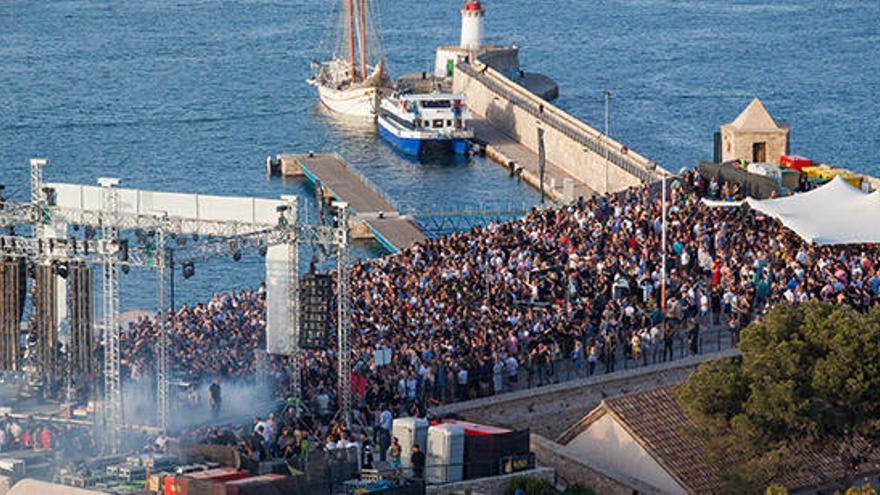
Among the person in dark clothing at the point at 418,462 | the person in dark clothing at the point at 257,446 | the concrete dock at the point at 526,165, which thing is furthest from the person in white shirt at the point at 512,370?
the concrete dock at the point at 526,165

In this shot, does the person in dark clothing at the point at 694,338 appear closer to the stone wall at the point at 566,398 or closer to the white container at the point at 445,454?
the stone wall at the point at 566,398

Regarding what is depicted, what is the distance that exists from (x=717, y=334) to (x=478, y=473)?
7792mm

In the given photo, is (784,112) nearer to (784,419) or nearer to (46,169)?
(46,169)

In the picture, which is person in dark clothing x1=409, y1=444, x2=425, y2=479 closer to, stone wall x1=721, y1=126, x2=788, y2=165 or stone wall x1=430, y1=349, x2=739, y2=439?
stone wall x1=430, y1=349, x2=739, y2=439

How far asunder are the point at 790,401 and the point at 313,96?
233 feet

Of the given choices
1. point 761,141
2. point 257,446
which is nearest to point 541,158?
point 761,141

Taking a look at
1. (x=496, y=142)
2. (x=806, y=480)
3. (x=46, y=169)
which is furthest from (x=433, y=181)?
(x=806, y=480)

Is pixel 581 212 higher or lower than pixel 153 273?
higher

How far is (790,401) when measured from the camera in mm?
32906

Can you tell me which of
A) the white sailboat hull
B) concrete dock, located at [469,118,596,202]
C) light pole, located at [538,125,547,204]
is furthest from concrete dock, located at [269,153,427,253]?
the white sailboat hull

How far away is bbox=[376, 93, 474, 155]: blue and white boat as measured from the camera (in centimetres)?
8431

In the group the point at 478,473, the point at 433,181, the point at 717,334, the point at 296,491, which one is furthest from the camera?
the point at 433,181

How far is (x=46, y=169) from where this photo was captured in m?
82.8

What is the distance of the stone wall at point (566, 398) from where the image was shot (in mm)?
37344
